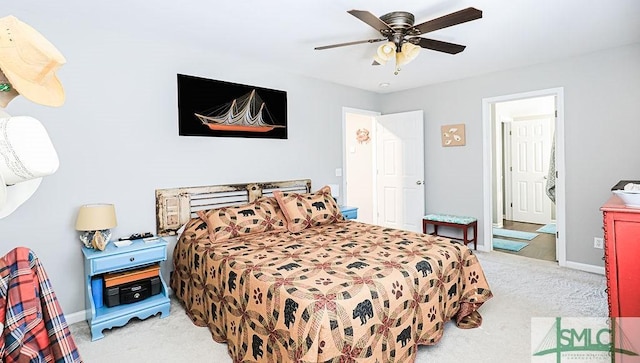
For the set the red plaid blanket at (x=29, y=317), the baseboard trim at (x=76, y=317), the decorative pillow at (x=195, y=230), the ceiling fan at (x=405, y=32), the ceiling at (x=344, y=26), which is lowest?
the baseboard trim at (x=76, y=317)

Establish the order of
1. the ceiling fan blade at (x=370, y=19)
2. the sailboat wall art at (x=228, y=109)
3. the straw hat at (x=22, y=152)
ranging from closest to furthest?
1. the straw hat at (x=22, y=152)
2. the ceiling fan blade at (x=370, y=19)
3. the sailboat wall art at (x=228, y=109)

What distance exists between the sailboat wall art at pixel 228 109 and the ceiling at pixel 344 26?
0.35 metres

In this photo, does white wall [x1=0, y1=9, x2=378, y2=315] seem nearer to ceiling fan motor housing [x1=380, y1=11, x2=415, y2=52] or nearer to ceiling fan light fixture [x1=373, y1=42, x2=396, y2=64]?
ceiling fan light fixture [x1=373, y1=42, x2=396, y2=64]

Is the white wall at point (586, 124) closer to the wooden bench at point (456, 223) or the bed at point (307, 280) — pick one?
the wooden bench at point (456, 223)

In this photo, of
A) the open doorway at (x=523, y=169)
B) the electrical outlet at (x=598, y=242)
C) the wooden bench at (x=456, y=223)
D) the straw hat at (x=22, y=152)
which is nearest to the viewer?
the straw hat at (x=22, y=152)

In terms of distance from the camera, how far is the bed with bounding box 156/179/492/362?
1.83 metres

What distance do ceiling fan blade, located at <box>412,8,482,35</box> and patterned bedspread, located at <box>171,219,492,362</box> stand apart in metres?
1.59

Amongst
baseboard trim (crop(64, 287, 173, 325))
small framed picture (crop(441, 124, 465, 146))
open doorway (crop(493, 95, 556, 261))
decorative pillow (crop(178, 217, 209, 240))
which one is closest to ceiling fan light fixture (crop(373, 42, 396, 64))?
decorative pillow (crop(178, 217, 209, 240))

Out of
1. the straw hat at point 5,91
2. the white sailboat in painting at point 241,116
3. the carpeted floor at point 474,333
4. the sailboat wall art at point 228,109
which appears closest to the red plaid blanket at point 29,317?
the straw hat at point 5,91

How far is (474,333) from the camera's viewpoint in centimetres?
256

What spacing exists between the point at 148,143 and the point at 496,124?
5.88m

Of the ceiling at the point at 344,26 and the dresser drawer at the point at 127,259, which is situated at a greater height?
the ceiling at the point at 344,26

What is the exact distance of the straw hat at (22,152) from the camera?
672 millimetres

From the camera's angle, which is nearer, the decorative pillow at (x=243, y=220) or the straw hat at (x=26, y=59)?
the straw hat at (x=26, y=59)
